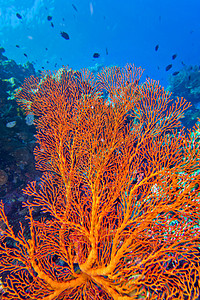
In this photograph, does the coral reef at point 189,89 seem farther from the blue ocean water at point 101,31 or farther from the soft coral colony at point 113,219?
the blue ocean water at point 101,31

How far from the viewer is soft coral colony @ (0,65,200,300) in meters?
2.13

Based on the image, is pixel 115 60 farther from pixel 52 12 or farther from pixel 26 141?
pixel 26 141

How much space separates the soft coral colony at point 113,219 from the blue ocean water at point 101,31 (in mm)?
58036

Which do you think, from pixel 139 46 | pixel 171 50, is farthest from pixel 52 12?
pixel 171 50

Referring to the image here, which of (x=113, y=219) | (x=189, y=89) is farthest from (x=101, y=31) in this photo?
(x=113, y=219)

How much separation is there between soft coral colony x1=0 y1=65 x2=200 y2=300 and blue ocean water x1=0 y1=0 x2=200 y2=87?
5804 cm

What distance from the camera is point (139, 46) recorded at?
337ft

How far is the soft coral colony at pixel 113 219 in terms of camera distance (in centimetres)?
213

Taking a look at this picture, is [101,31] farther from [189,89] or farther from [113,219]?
[113,219]

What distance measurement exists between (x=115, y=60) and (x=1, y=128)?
106300 millimetres

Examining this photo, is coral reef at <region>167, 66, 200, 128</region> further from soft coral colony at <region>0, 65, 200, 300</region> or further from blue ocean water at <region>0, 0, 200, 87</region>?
blue ocean water at <region>0, 0, 200, 87</region>

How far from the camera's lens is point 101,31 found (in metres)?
85.4

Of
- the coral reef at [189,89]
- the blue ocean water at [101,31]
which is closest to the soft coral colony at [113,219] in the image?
the coral reef at [189,89]

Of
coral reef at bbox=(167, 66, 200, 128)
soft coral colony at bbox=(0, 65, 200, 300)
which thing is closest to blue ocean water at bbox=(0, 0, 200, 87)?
coral reef at bbox=(167, 66, 200, 128)
